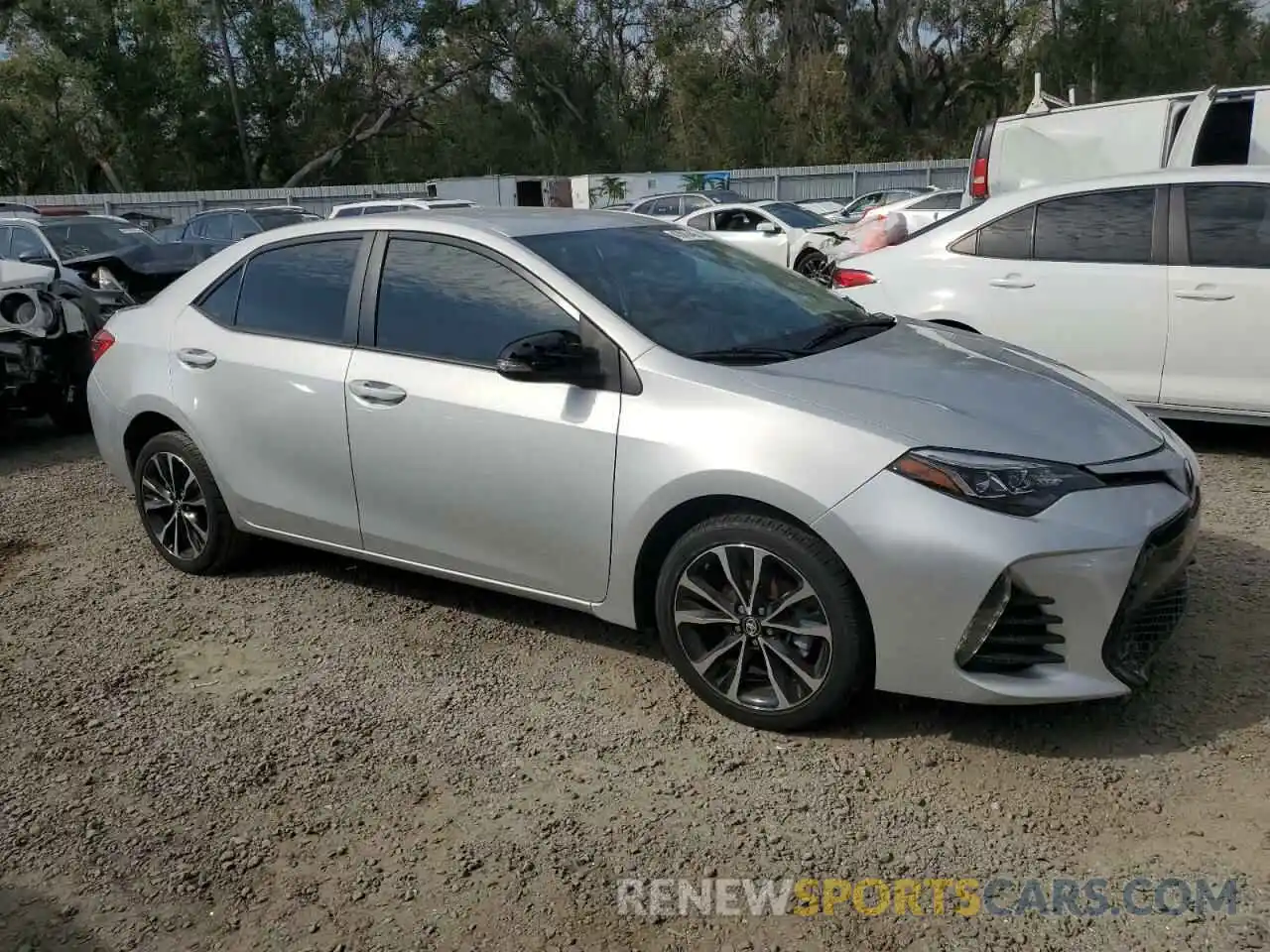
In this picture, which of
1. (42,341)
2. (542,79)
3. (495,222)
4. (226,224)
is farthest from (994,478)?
(542,79)

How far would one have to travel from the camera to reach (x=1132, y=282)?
6031 mm

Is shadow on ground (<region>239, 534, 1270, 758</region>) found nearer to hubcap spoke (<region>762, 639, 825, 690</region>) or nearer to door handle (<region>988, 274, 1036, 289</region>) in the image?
hubcap spoke (<region>762, 639, 825, 690</region>)

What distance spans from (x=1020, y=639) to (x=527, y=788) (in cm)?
146

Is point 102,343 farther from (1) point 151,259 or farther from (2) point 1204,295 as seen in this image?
(1) point 151,259

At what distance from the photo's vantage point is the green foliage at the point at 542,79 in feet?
138

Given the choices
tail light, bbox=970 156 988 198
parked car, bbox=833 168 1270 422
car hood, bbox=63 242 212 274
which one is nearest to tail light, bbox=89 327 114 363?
parked car, bbox=833 168 1270 422

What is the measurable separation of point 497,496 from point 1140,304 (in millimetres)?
4027

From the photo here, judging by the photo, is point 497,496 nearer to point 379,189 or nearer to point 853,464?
point 853,464

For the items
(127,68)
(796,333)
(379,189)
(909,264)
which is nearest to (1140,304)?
(909,264)

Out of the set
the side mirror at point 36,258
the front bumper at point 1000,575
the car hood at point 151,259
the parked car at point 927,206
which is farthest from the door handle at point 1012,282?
the parked car at point 927,206

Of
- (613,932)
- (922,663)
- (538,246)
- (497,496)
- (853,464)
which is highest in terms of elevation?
(538,246)

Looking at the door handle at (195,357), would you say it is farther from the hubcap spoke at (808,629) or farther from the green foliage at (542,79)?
the green foliage at (542,79)

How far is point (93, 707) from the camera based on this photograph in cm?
383

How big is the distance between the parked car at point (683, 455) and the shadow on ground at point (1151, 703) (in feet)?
0.79
